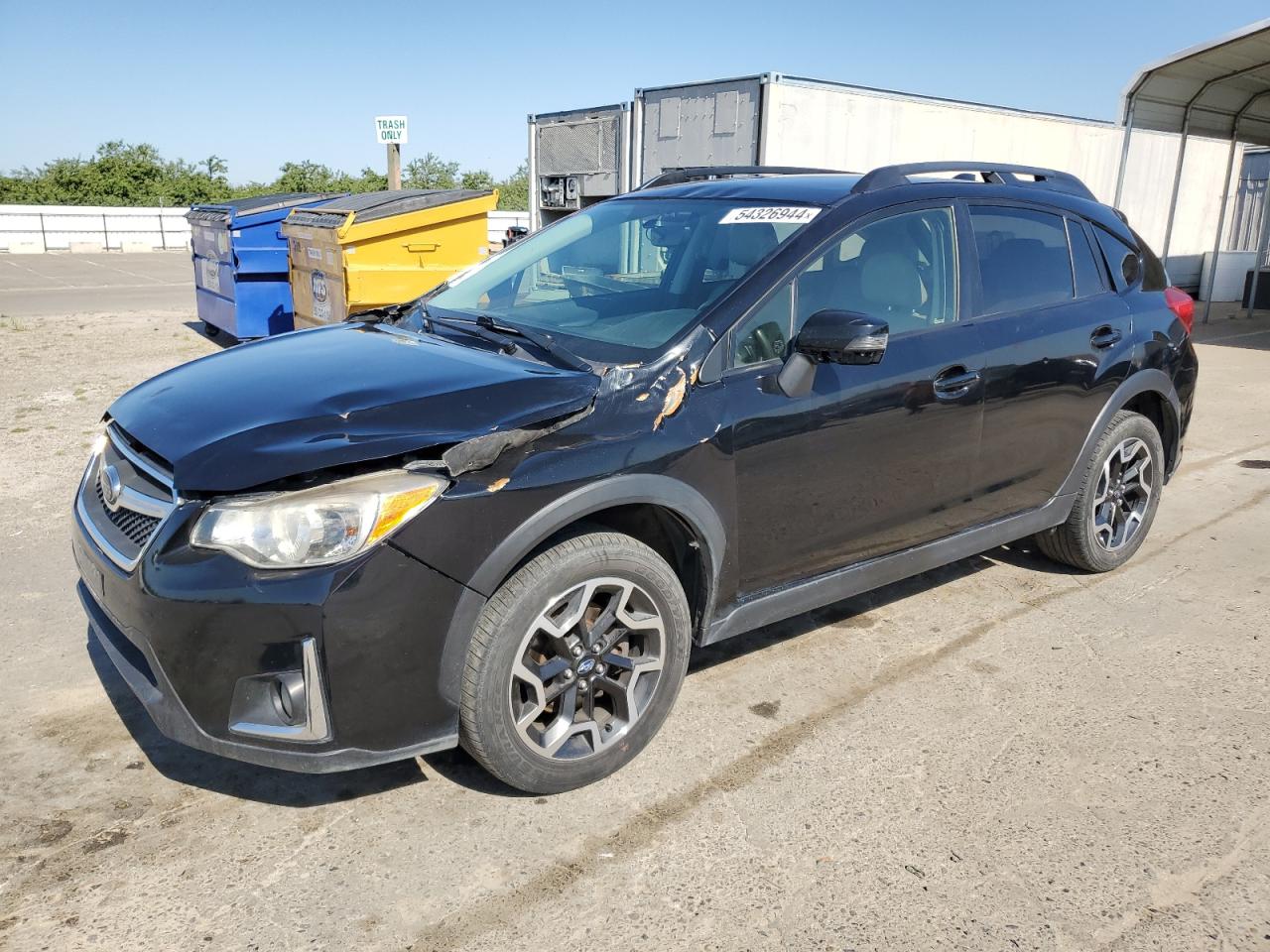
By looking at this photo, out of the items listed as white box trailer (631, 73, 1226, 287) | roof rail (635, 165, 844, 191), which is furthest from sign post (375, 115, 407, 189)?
roof rail (635, 165, 844, 191)

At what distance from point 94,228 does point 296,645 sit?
3419 centimetres

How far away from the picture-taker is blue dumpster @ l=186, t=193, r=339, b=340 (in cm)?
1074

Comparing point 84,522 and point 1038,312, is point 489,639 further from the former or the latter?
point 1038,312

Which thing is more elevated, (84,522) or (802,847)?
(84,522)

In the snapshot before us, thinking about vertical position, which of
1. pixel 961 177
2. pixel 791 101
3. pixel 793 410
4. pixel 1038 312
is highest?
pixel 791 101

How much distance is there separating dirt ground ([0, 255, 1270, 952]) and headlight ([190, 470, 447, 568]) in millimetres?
632

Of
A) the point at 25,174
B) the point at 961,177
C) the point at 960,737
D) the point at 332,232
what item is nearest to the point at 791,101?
the point at 332,232

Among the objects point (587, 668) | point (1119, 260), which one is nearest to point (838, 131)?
point (1119, 260)

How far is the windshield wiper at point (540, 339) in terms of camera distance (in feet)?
10.0

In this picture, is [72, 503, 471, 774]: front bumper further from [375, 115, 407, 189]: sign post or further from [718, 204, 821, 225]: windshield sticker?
[375, 115, 407, 189]: sign post

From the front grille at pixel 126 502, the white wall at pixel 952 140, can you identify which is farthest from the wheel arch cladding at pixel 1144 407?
the white wall at pixel 952 140

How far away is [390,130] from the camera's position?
36.5 feet

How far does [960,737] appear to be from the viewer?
10.7ft

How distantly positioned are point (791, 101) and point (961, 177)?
6.31m
